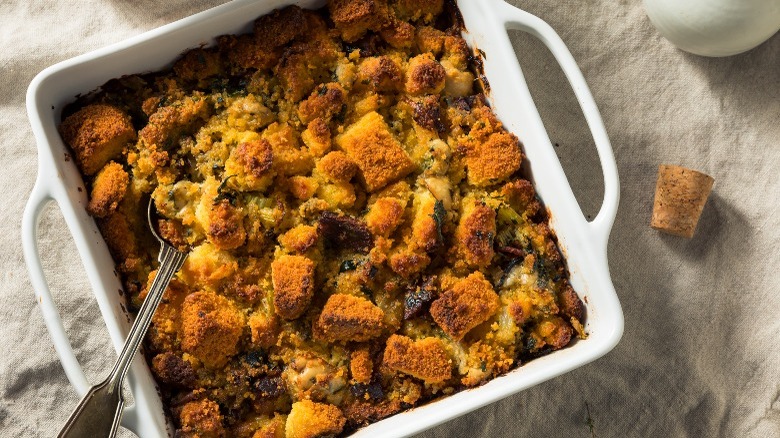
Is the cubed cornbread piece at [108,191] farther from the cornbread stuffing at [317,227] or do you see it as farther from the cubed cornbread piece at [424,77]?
the cubed cornbread piece at [424,77]

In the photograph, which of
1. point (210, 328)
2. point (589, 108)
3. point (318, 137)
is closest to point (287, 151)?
point (318, 137)

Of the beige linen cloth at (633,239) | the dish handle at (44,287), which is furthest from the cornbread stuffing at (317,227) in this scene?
the beige linen cloth at (633,239)

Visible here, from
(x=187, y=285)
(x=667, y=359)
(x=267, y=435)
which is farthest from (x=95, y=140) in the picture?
(x=667, y=359)

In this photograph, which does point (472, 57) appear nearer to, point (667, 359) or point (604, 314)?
point (604, 314)

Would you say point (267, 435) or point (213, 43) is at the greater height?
point (213, 43)

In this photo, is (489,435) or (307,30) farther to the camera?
(489,435)

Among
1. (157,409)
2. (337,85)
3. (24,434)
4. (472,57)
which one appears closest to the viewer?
(157,409)
